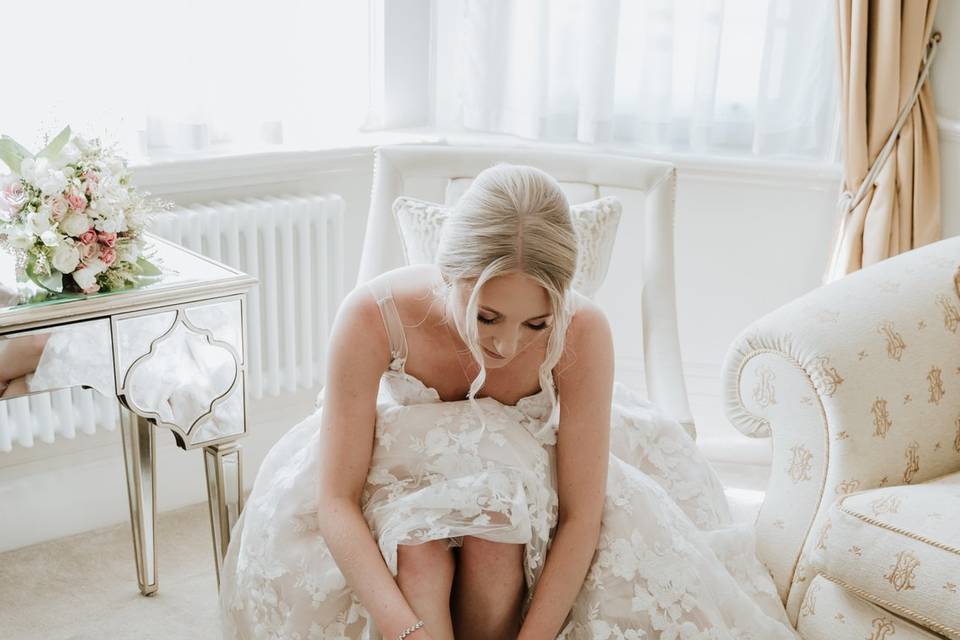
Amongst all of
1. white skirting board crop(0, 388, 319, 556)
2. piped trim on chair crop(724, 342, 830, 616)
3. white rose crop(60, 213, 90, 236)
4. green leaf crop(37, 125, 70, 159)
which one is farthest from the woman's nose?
white skirting board crop(0, 388, 319, 556)

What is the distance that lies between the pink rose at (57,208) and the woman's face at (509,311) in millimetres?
737

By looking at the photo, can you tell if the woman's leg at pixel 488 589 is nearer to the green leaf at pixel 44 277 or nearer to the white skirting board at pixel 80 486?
the green leaf at pixel 44 277

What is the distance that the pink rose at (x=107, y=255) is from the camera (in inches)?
68.6

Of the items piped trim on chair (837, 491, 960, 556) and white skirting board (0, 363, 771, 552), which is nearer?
piped trim on chair (837, 491, 960, 556)

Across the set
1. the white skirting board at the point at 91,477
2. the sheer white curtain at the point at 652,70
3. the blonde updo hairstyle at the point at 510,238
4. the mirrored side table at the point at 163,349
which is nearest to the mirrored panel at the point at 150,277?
the mirrored side table at the point at 163,349

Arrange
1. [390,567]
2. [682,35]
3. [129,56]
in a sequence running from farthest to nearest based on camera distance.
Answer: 1. [682,35]
2. [129,56]
3. [390,567]

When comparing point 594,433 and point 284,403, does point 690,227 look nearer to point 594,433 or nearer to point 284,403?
point 284,403

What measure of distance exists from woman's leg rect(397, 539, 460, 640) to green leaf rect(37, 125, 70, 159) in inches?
37.3

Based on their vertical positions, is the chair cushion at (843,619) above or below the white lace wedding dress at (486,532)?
below

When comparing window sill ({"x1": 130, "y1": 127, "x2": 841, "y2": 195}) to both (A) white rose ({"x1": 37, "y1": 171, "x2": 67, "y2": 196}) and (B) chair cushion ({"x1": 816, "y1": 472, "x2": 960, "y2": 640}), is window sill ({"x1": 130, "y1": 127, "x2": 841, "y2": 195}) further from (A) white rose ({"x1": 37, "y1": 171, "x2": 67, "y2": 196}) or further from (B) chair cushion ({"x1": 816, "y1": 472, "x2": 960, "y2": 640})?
(B) chair cushion ({"x1": 816, "y1": 472, "x2": 960, "y2": 640})

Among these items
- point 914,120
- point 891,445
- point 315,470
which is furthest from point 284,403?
point 914,120

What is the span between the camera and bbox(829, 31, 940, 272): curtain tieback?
106 inches

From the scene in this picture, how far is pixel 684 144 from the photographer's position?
3.03 meters

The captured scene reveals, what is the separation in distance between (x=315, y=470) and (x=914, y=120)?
78.5 inches
